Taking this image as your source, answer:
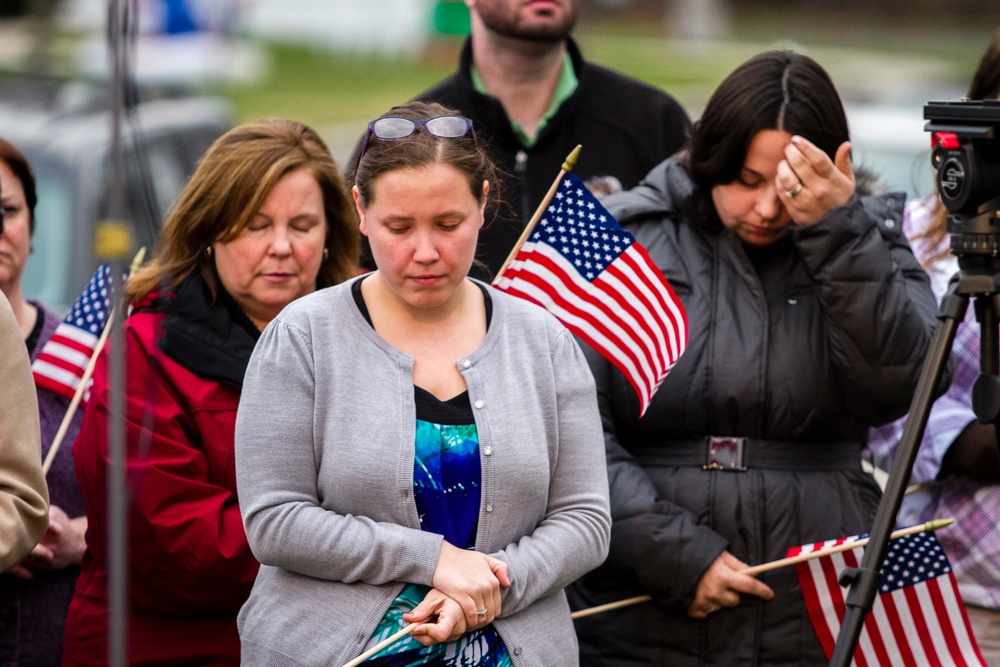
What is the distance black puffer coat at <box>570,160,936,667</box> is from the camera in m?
3.44

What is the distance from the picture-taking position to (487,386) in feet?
9.72

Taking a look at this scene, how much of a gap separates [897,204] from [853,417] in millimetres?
584

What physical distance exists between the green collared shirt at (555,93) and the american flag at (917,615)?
1.79 m

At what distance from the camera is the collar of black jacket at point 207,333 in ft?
11.3

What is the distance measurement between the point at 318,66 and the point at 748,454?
3483 centimetres

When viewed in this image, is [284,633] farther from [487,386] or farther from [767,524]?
[767,524]

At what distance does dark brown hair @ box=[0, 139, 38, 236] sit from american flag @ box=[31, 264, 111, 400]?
24 centimetres

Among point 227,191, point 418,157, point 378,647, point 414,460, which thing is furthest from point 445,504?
point 227,191

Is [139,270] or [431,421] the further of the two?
[139,270]

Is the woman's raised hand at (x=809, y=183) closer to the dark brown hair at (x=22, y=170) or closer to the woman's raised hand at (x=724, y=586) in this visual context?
the woman's raised hand at (x=724, y=586)

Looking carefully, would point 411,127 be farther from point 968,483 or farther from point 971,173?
point 968,483

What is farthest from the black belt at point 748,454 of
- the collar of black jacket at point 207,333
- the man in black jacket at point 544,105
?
the man in black jacket at point 544,105

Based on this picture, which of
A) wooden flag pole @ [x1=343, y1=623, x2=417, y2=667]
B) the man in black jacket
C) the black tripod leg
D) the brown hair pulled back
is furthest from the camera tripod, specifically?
the man in black jacket

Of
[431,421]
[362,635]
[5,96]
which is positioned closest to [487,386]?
[431,421]
